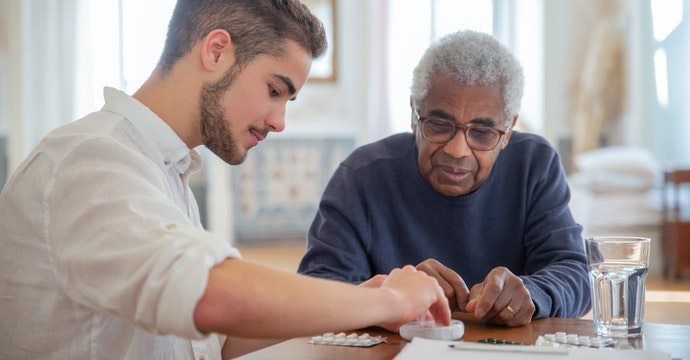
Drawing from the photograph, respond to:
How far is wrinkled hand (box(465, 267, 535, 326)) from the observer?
1.41 metres

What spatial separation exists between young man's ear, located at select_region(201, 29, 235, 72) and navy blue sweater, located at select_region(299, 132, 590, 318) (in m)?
0.65

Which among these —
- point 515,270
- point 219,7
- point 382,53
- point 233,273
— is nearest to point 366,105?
point 382,53

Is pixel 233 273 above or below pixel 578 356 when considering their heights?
above

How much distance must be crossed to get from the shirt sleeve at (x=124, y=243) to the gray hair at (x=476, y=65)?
93 centimetres

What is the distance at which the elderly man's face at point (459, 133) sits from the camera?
73.0 inches

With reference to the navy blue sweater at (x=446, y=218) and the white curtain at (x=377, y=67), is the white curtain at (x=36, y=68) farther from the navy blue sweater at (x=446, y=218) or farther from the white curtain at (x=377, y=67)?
the navy blue sweater at (x=446, y=218)

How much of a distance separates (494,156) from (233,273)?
1109 mm

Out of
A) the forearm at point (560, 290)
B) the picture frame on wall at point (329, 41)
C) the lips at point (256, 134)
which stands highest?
the picture frame on wall at point (329, 41)

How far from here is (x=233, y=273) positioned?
3.05 ft

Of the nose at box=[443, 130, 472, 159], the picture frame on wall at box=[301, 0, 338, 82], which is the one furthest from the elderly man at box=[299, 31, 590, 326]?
the picture frame on wall at box=[301, 0, 338, 82]

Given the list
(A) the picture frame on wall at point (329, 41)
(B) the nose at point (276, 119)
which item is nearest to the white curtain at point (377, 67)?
(A) the picture frame on wall at point (329, 41)

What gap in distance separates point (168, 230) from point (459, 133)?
1.02 metres

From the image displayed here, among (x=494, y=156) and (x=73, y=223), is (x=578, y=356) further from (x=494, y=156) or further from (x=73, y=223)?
(x=494, y=156)

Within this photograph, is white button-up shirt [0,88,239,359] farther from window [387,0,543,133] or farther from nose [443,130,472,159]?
window [387,0,543,133]
